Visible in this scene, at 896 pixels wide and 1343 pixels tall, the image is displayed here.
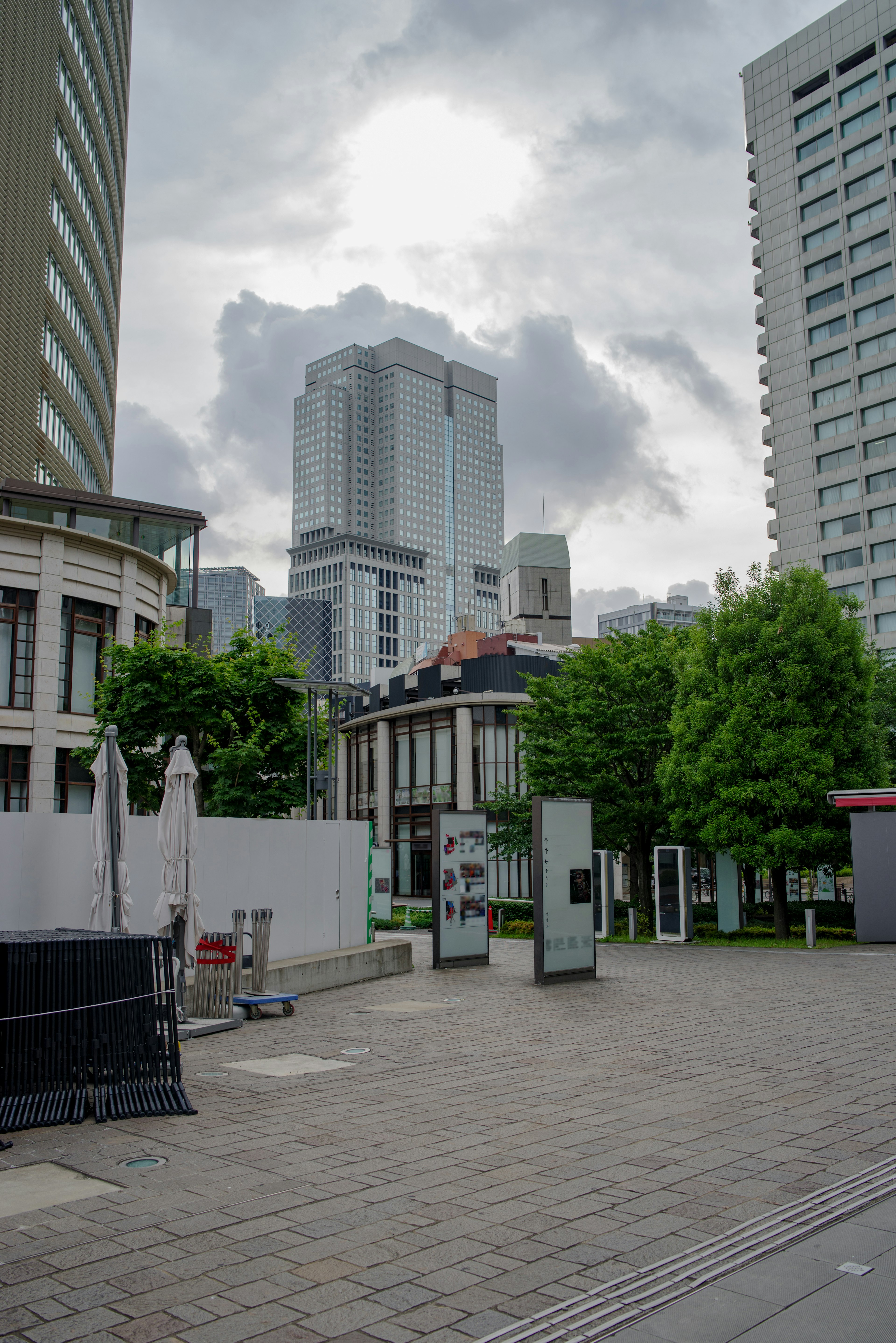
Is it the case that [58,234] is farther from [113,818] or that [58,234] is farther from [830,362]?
[830,362]

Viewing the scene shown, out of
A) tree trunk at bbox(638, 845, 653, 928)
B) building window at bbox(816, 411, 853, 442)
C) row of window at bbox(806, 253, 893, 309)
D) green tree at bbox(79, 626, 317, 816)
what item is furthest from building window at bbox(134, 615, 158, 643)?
row of window at bbox(806, 253, 893, 309)

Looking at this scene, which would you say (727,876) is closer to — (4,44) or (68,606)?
(68,606)

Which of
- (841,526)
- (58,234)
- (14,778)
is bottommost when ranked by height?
(14,778)

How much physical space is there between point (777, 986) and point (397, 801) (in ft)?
136

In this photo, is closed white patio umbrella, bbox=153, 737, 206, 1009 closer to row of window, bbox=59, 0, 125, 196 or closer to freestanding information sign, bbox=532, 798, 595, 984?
freestanding information sign, bbox=532, 798, 595, 984

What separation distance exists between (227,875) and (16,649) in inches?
712

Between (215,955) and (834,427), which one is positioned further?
(834,427)

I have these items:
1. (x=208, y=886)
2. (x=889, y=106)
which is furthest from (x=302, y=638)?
(x=208, y=886)

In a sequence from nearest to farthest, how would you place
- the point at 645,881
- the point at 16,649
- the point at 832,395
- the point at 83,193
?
the point at 16,649, the point at 645,881, the point at 83,193, the point at 832,395

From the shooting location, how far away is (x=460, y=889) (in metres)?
19.7

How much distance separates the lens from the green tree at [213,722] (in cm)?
2756

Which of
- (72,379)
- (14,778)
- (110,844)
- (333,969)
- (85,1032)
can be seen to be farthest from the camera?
(72,379)

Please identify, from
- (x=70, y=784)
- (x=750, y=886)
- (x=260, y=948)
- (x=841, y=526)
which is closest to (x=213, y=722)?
(x=70, y=784)

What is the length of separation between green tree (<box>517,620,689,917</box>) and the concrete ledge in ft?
33.1
